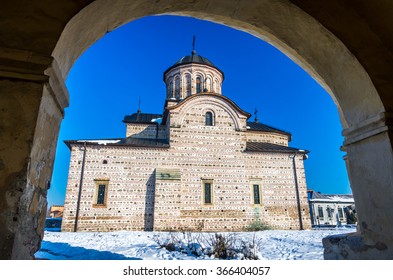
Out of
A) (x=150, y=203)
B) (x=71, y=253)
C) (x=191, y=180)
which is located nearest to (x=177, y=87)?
(x=191, y=180)

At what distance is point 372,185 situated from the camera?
1859 millimetres

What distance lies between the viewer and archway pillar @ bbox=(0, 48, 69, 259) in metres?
1.25

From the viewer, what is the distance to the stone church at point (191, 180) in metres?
14.1

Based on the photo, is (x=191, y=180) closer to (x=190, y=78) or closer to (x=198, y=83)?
(x=198, y=83)

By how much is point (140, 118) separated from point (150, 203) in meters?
9.20

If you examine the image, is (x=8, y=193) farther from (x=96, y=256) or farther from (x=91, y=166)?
(x=91, y=166)

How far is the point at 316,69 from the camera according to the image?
2.33 meters

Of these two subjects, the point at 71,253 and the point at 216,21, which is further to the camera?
the point at 71,253

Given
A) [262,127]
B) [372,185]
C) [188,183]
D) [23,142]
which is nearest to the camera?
[23,142]

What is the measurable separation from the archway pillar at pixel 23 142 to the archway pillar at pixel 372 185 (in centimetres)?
228

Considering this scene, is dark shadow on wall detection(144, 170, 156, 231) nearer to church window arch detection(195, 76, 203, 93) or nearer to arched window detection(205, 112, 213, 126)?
arched window detection(205, 112, 213, 126)

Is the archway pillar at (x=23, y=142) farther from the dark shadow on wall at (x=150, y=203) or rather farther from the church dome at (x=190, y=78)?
the church dome at (x=190, y=78)

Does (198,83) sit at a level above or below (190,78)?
below

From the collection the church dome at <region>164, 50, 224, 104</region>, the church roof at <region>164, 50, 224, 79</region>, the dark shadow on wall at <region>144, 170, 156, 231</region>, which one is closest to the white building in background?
the church dome at <region>164, 50, 224, 104</region>
